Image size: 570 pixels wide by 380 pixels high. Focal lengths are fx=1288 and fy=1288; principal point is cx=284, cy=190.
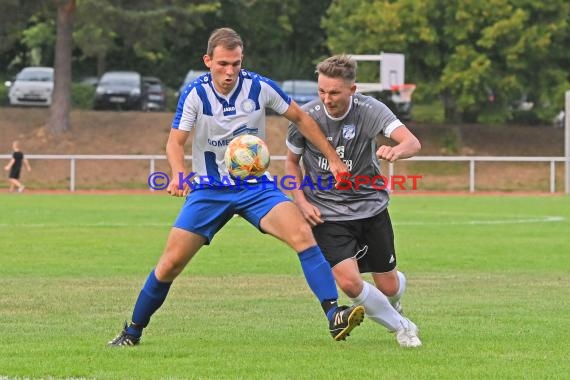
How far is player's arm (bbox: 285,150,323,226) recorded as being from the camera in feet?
28.8

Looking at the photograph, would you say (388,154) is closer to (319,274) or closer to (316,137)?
(316,137)

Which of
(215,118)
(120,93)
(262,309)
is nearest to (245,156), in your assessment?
(215,118)

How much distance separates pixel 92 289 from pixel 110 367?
553cm

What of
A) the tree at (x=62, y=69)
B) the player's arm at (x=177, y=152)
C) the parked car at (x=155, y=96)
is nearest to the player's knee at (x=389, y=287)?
the player's arm at (x=177, y=152)

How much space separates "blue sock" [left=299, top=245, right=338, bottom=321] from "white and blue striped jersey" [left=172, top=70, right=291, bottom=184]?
0.75 metres

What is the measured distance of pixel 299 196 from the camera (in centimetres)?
888

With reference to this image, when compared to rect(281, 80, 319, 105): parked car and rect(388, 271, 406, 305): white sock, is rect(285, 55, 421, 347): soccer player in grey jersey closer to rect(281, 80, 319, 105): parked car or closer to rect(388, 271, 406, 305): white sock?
rect(388, 271, 406, 305): white sock

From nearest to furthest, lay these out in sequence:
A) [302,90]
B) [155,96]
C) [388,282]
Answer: [388,282] < [302,90] < [155,96]

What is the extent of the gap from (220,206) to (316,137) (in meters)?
0.79

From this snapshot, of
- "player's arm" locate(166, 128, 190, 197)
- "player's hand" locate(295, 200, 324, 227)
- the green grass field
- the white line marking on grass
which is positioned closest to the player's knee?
the green grass field

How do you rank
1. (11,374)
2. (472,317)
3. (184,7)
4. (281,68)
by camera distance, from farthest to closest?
(281,68)
(184,7)
(472,317)
(11,374)

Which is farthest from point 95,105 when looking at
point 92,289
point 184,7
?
point 92,289

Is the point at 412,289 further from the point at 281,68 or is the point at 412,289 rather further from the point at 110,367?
the point at 281,68

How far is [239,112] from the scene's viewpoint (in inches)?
340
